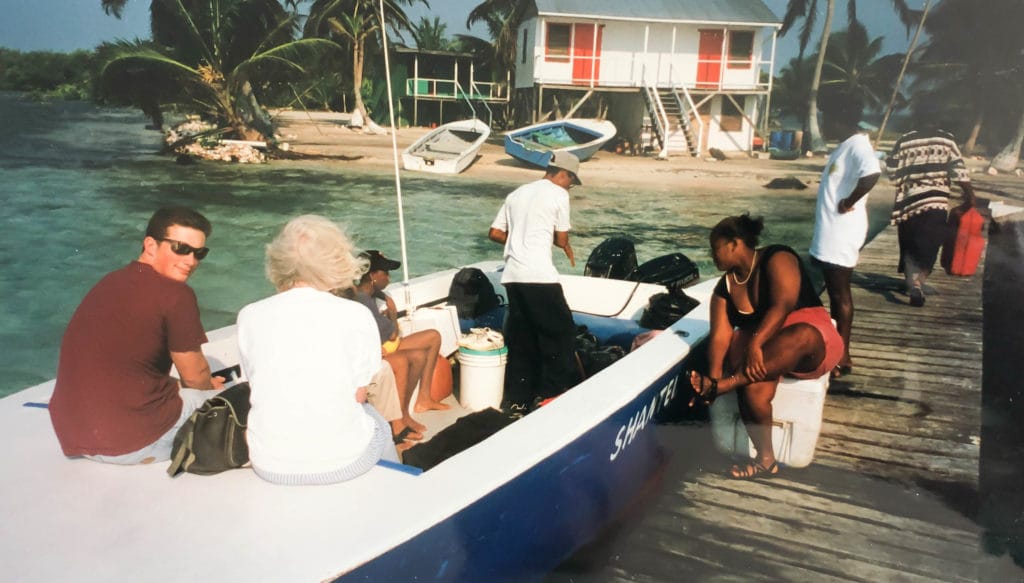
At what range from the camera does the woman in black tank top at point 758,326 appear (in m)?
2.33

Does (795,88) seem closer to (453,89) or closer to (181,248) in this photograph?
(453,89)

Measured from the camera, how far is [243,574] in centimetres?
119

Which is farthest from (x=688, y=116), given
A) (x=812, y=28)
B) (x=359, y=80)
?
(x=359, y=80)

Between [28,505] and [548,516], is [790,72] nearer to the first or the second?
[548,516]

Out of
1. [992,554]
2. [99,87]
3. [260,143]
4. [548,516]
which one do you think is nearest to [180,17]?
[99,87]

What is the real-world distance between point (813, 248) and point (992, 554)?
145cm

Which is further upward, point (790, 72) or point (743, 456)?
point (790, 72)

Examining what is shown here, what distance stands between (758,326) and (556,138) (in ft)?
25.7

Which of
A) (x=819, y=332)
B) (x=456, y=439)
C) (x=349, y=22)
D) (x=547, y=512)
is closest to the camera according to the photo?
(x=547, y=512)

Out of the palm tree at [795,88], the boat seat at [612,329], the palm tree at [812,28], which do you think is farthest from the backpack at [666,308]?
the palm tree at [795,88]

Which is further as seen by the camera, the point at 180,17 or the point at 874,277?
the point at 180,17

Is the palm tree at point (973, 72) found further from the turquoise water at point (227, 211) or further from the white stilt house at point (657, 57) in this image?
the turquoise water at point (227, 211)

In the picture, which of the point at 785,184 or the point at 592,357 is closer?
the point at 592,357

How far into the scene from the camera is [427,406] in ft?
8.62
